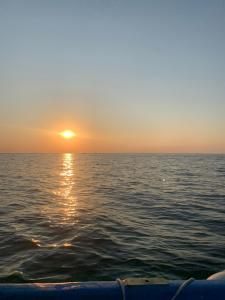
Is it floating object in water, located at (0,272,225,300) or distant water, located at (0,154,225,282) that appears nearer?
floating object in water, located at (0,272,225,300)

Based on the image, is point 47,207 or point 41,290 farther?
point 47,207

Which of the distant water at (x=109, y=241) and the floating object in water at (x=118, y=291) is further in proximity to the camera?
the distant water at (x=109, y=241)

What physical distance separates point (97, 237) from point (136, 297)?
7.58m

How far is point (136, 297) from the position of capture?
11.9 ft

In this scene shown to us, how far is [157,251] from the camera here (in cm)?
962

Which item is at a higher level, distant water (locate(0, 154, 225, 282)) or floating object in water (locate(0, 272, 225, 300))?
floating object in water (locate(0, 272, 225, 300))

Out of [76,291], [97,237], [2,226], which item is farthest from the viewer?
[2,226]

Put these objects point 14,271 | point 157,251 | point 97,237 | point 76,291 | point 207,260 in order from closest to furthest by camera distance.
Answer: point 76,291, point 14,271, point 207,260, point 157,251, point 97,237

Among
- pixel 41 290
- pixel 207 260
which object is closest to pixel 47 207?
pixel 207 260

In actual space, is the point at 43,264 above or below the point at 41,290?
below

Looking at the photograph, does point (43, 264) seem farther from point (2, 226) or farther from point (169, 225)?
point (169, 225)

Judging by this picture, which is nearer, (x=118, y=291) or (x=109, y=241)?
(x=118, y=291)

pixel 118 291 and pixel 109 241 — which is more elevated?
pixel 118 291

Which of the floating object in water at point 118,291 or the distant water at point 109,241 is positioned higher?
the floating object in water at point 118,291
